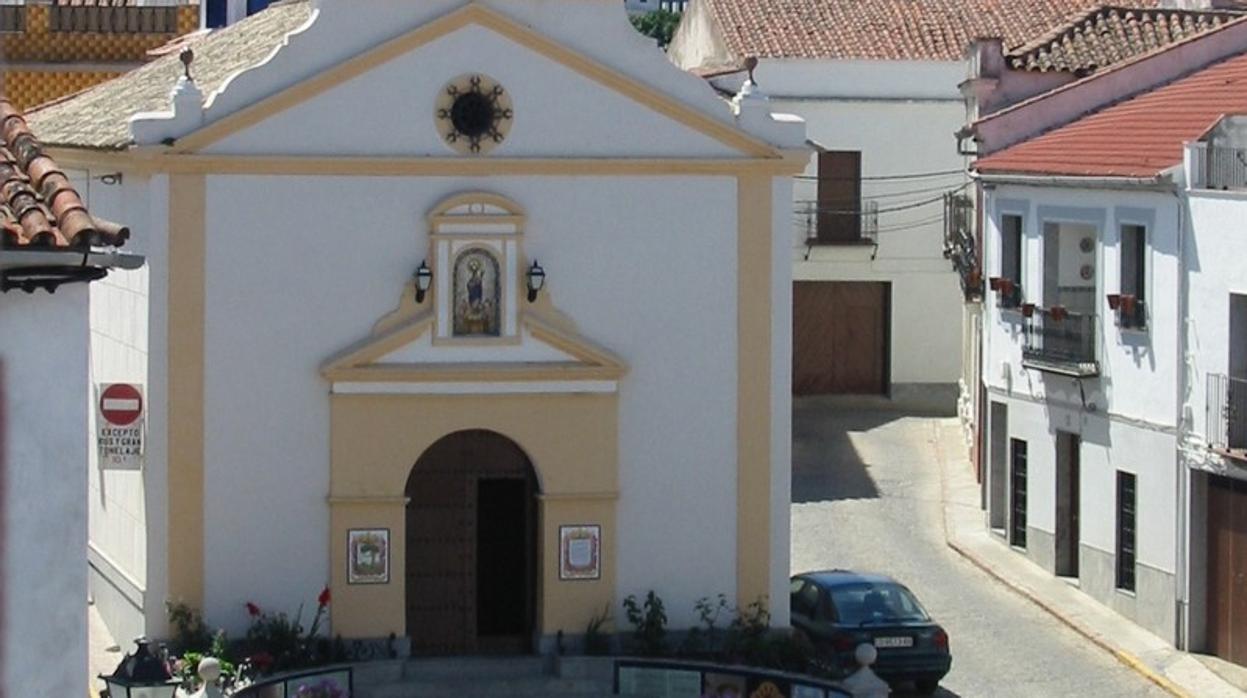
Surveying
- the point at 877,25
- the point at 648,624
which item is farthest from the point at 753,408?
the point at 877,25

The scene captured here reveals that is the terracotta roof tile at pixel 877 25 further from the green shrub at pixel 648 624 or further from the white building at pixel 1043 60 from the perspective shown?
the green shrub at pixel 648 624

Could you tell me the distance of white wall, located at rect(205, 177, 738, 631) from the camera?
72.4ft

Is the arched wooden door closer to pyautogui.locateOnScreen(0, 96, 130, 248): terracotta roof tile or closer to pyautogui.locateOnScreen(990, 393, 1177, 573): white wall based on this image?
pyautogui.locateOnScreen(990, 393, 1177, 573): white wall

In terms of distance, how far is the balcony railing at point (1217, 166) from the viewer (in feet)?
88.0

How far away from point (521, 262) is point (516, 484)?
6.80 feet

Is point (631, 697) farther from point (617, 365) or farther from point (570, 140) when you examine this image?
point (570, 140)

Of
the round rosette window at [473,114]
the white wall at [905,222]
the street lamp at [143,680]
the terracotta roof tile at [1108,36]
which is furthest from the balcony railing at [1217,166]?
the white wall at [905,222]

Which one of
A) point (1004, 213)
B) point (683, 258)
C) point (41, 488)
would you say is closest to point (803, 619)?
point (683, 258)

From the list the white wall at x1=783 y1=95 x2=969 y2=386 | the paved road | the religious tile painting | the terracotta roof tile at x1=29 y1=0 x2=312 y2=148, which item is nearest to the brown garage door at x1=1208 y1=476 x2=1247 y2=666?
the paved road

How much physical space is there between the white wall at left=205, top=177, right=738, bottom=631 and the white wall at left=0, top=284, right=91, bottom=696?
1109cm

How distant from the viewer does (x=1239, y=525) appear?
26.3m

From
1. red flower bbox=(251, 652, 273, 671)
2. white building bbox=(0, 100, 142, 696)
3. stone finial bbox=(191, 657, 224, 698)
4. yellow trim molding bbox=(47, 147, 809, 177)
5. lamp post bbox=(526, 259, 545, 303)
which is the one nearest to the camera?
white building bbox=(0, 100, 142, 696)

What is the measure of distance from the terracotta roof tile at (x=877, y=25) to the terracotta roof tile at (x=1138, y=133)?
Result: 1104 cm

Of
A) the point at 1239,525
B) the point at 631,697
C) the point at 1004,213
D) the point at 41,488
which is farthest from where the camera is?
the point at 1004,213
